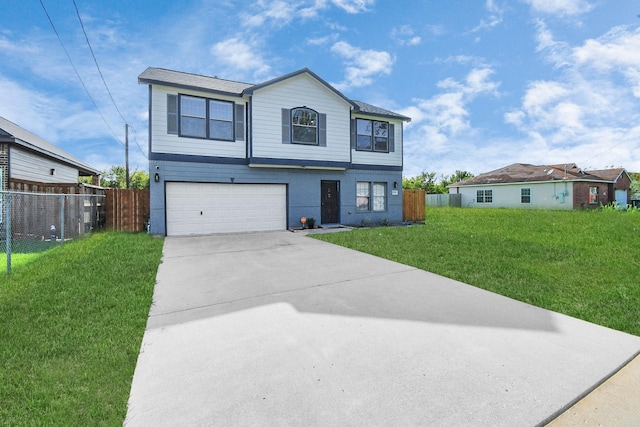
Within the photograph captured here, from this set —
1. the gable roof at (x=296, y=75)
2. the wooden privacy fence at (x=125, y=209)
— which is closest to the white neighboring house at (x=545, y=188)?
the gable roof at (x=296, y=75)

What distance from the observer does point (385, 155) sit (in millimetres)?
13984

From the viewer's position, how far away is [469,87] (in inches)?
760

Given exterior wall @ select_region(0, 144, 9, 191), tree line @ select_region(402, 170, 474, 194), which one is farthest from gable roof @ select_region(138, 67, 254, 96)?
tree line @ select_region(402, 170, 474, 194)

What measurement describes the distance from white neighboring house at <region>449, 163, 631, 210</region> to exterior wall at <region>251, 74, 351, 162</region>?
797 inches

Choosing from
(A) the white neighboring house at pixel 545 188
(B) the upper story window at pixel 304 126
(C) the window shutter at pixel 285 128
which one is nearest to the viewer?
(C) the window shutter at pixel 285 128

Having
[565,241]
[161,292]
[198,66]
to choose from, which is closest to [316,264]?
[161,292]

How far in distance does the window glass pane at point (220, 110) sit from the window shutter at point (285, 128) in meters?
1.92

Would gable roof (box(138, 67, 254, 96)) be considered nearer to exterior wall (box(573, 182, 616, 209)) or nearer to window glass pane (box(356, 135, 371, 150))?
window glass pane (box(356, 135, 371, 150))

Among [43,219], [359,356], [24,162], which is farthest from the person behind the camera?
[24,162]

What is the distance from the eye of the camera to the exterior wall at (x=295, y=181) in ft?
33.8

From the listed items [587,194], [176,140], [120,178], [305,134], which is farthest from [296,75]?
[120,178]

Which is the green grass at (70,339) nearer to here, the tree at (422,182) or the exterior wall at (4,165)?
the exterior wall at (4,165)

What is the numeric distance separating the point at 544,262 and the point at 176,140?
10.9 m

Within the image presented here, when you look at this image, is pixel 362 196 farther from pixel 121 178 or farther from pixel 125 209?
pixel 121 178
